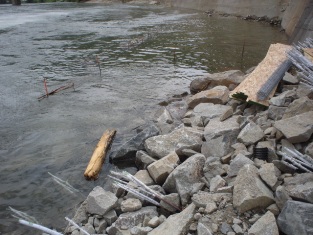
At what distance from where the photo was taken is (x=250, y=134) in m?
4.93

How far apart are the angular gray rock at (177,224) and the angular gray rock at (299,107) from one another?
261 cm

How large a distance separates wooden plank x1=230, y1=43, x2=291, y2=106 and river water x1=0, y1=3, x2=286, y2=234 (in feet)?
8.57

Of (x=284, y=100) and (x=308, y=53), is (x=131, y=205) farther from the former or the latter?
(x=308, y=53)

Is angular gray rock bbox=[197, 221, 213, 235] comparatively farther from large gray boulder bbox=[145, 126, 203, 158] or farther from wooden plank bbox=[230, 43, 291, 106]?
wooden plank bbox=[230, 43, 291, 106]

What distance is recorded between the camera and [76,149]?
257 inches

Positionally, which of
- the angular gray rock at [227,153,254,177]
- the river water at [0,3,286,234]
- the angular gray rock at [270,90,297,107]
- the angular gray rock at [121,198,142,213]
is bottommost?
the river water at [0,3,286,234]

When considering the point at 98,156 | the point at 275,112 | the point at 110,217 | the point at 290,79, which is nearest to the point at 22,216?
the point at 110,217

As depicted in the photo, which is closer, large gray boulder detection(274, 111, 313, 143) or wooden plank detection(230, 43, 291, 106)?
large gray boulder detection(274, 111, 313, 143)

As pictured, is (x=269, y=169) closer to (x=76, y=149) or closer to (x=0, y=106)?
(x=76, y=149)

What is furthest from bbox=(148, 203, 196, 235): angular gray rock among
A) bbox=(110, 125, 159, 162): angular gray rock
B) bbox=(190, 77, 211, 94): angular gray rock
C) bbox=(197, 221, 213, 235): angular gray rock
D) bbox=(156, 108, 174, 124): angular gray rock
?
bbox=(190, 77, 211, 94): angular gray rock

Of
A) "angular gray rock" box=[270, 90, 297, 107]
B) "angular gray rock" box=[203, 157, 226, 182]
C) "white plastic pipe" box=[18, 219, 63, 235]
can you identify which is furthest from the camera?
"angular gray rock" box=[270, 90, 297, 107]

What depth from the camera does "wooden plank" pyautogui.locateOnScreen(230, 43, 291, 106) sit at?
6682mm

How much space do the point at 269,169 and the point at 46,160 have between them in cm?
446

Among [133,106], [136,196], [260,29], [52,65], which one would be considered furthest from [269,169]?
[260,29]
